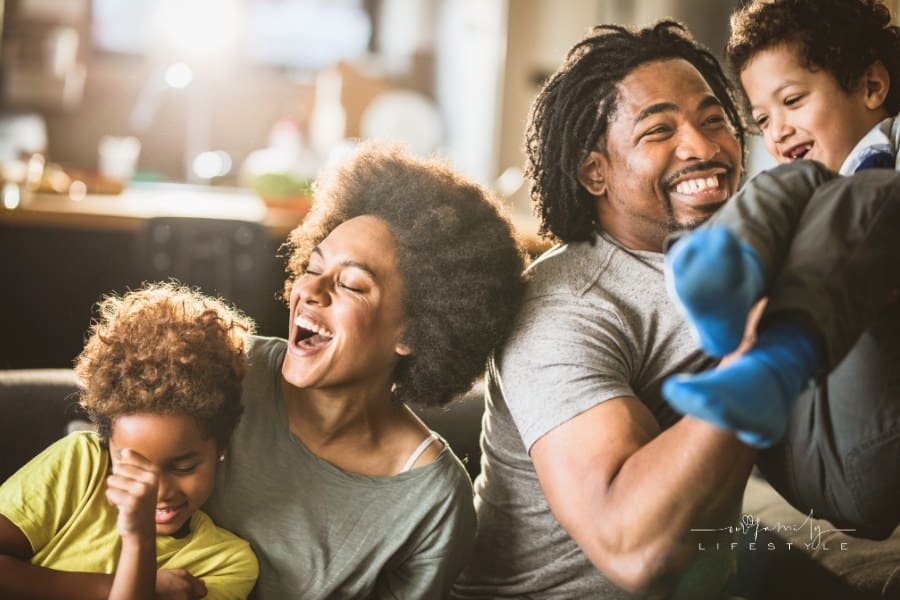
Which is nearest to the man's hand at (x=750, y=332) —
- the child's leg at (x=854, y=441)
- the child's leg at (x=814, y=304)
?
the child's leg at (x=814, y=304)

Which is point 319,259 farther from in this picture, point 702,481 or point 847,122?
point 847,122

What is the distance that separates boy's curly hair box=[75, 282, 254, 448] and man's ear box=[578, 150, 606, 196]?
57cm

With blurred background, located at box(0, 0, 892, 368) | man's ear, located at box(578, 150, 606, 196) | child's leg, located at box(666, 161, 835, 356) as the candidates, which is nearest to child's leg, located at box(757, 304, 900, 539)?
child's leg, located at box(666, 161, 835, 356)

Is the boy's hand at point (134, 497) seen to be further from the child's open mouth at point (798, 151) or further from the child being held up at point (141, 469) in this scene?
the child's open mouth at point (798, 151)

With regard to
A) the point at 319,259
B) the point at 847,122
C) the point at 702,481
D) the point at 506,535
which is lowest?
the point at 506,535

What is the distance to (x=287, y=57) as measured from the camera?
5.46 meters

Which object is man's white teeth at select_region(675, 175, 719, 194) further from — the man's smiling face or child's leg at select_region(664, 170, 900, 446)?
child's leg at select_region(664, 170, 900, 446)

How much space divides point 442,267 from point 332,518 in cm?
36

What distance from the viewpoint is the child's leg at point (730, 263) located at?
3.00 feet

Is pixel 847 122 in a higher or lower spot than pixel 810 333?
higher

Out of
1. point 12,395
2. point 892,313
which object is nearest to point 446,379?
point 892,313

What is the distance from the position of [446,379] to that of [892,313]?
56 centimetres

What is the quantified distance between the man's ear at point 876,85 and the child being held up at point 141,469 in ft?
3.67

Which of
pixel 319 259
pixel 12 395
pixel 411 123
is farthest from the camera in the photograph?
pixel 411 123
